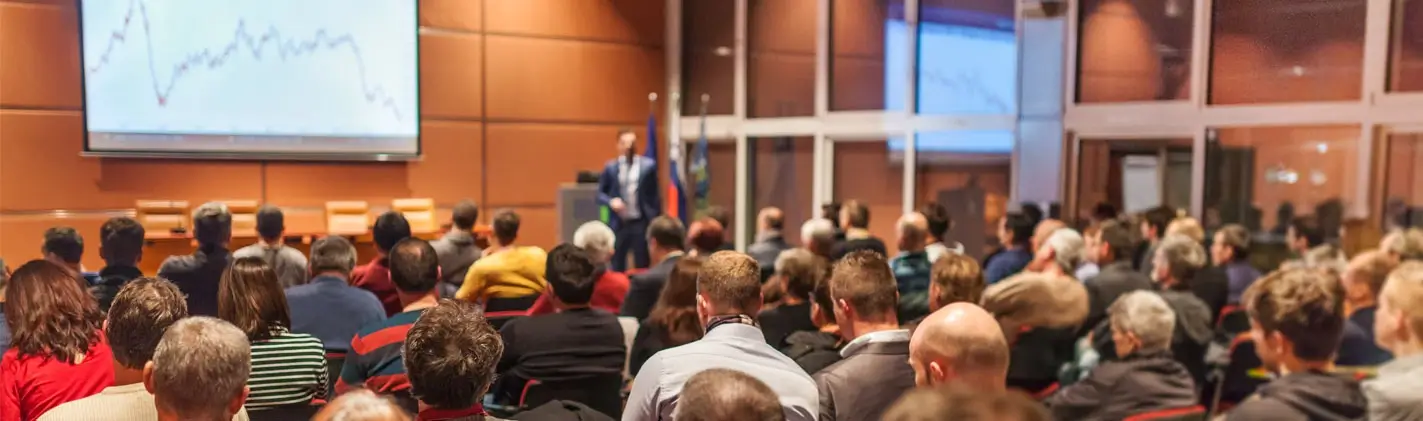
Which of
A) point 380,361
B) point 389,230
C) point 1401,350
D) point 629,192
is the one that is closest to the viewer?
point 1401,350

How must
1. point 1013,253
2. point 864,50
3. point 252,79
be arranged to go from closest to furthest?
point 1013,253 → point 252,79 → point 864,50

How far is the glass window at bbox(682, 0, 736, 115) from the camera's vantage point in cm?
973

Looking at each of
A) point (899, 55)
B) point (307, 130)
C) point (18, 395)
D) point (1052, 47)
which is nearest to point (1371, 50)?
point (1052, 47)

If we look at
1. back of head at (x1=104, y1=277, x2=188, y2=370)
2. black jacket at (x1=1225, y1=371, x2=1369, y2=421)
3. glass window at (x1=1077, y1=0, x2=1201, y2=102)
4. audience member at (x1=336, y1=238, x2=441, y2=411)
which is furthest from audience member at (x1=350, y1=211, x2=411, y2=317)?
glass window at (x1=1077, y1=0, x2=1201, y2=102)

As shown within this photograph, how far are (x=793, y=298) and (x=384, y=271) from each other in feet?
5.90

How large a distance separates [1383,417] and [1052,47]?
5.00 m

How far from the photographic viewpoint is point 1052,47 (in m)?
7.37

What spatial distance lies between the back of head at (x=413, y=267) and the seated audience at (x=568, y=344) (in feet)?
1.02

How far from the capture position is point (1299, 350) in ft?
8.71

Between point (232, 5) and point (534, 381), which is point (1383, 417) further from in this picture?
point (232, 5)

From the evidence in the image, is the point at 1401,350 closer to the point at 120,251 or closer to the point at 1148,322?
the point at 1148,322

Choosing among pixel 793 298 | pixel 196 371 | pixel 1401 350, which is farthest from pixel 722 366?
pixel 1401 350

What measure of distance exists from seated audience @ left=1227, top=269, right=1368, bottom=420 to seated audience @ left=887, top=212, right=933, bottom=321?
2123mm

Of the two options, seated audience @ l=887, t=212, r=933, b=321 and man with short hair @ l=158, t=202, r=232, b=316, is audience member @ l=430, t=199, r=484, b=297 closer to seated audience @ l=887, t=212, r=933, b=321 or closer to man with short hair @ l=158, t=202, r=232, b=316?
man with short hair @ l=158, t=202, r=232, b=316
